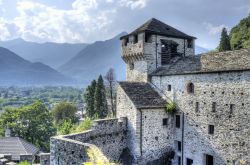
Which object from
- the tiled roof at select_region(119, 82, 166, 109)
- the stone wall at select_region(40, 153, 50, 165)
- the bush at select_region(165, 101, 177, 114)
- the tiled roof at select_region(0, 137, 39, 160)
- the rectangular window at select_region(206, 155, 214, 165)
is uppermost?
the tiled roof at select_region(119, 82, 166, 109)

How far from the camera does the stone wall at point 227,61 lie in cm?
2125

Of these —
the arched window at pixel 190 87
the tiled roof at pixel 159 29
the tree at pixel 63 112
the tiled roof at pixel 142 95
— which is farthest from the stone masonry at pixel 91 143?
the tree at pixel 63 112

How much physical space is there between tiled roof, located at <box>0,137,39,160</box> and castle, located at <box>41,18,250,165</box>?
551 inches

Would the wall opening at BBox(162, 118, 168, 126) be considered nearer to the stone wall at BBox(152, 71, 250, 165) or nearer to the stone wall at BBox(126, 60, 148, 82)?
the stone wall at BBox(152, 71, 250, 165)

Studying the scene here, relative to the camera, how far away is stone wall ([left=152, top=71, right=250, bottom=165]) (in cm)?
2069

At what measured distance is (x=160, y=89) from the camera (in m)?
27.6

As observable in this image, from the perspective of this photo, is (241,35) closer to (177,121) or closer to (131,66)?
(131,66)

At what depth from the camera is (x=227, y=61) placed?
2272cm

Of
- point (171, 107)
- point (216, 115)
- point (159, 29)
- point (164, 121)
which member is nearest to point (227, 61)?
point (216, 115)

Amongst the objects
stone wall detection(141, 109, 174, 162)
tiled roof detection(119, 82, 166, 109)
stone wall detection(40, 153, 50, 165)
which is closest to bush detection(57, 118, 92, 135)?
tiled roof detection(119, 82, 166, 109)

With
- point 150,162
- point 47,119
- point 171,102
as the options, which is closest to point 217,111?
point 171,102

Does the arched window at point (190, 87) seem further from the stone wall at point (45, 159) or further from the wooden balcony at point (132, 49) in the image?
the stone wall at point (45, 159)

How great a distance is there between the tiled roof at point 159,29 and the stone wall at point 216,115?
4952 millimetres

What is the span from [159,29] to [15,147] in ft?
69.0
